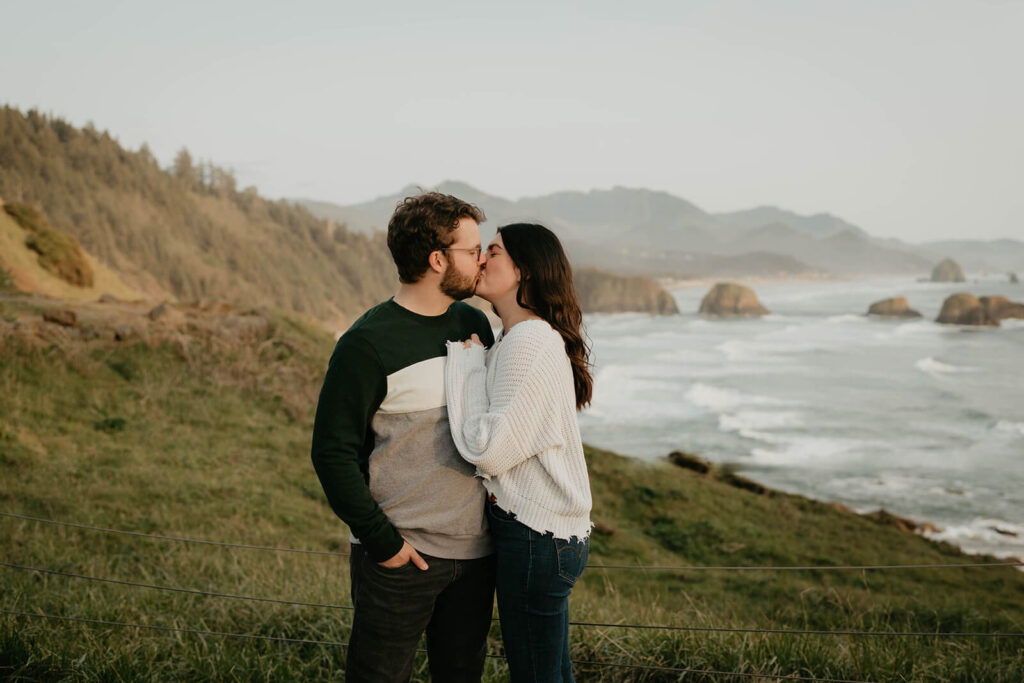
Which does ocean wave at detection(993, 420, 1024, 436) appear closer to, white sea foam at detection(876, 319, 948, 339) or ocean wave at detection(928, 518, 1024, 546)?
ocean wave at detection(928, 518, 1024, 546)

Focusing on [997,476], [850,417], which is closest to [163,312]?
[997,476]

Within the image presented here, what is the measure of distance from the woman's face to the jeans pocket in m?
0.78

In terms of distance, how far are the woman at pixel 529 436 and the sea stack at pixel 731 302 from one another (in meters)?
108

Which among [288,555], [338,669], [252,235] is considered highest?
[252,235]

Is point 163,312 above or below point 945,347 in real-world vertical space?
above

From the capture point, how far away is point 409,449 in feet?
7.02

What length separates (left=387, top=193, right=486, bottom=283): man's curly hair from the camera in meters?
2.11

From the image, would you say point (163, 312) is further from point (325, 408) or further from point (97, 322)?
point (325, 408)

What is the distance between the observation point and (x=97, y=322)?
14.4 meters

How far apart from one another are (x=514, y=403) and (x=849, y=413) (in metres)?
44.6

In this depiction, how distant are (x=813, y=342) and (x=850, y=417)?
39325 mm

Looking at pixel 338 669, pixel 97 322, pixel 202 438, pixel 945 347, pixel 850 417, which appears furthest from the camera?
pixel 945 347

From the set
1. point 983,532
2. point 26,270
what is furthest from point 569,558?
point 983,532

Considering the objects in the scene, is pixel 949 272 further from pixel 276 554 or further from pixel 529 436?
pixel 529 436
